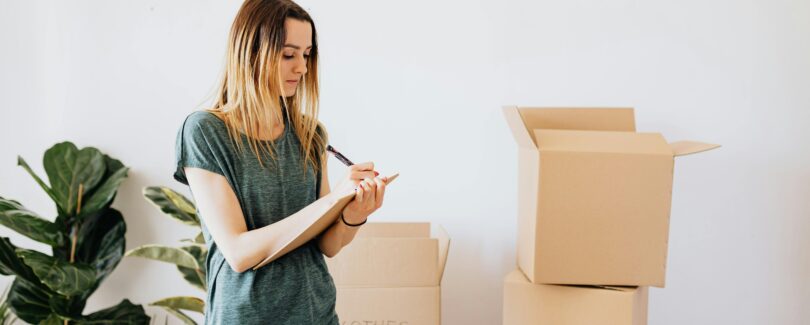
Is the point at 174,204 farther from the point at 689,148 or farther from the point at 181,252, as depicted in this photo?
the point at 689,148

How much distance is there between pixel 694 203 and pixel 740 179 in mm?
147

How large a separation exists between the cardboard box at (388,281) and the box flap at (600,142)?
0.39 meters

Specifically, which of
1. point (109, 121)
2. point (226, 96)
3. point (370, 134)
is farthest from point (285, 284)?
point (109, 121)

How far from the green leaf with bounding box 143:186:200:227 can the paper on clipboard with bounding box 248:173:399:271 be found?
1.15 meters

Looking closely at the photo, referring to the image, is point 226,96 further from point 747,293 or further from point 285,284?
point 747,293

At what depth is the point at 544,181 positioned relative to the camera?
1.79m

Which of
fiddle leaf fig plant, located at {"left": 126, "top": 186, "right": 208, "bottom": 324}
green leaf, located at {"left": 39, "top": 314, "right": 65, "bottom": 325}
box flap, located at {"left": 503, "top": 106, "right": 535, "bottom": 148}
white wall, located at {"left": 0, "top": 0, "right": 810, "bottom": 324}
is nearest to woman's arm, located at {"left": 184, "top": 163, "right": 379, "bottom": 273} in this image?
box flap, located at {"left": 503, "top": 106, "right": 535, "bottom": 148}

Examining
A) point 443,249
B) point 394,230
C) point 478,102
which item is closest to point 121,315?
point 394,230

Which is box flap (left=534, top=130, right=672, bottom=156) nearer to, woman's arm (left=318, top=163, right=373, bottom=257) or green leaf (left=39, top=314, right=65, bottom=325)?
woman's arm (left=318, top=163, right=373, bottom=257)

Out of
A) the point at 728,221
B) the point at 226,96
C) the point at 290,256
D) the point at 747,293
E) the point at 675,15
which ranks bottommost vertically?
the point at 747,293

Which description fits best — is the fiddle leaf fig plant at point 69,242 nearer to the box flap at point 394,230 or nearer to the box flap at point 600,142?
the box flap at point 394,230

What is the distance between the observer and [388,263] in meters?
1.96

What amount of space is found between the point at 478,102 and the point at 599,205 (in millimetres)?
628

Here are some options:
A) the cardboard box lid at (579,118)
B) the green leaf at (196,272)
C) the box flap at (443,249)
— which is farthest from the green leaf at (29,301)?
the cardboard box lid at (579,118)
